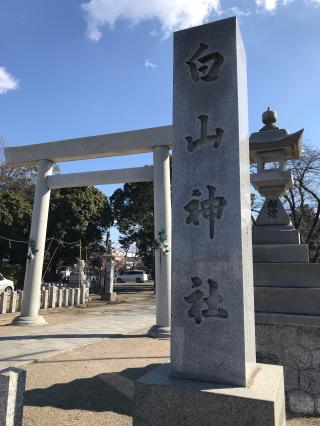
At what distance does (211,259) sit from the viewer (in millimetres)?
2943

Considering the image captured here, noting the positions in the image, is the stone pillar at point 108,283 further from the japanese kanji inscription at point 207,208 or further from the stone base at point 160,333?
the japanese kanji inscription at point 207,208

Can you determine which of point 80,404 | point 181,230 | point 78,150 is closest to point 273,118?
point 181,230

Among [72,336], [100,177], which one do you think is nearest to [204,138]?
[72,336]

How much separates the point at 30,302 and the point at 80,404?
256 inches

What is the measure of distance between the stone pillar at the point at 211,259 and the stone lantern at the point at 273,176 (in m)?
2.09

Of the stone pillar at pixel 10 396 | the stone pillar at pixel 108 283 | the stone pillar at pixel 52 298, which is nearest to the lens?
the stone pillar at pixel 10 396

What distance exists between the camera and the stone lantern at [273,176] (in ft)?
17.2

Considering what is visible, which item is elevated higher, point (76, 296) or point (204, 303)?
point (204, 303)

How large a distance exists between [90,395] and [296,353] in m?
2.59

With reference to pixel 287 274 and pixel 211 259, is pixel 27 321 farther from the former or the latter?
pixel 211 259

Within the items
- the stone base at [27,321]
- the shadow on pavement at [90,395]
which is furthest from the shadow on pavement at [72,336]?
the shadow on pavement at [90,395]

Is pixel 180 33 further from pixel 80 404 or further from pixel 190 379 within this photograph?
pixel 80 404

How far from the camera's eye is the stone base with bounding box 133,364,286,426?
238cm

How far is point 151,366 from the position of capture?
598 centimetres
